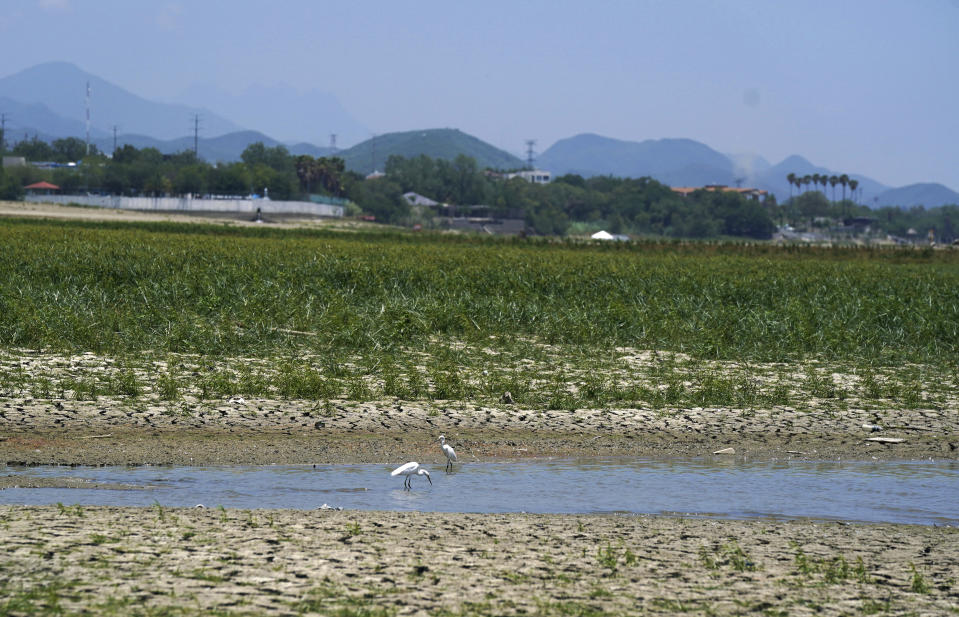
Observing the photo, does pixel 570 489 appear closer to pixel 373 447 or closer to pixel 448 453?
pixel 448 453

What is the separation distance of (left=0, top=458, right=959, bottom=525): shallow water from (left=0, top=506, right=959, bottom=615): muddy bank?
883mm

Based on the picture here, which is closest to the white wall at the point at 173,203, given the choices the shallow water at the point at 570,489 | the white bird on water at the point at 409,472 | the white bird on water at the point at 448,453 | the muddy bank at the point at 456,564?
the white bird on water at the point at 448,453

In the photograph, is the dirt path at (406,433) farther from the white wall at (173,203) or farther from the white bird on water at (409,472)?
the white wall at (173,203)

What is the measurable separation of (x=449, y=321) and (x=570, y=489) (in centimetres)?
1381

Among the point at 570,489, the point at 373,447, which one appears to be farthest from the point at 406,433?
the point at 570,489

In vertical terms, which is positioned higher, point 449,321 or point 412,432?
point 449,321

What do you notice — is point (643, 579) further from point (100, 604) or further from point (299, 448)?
point (299, 448)

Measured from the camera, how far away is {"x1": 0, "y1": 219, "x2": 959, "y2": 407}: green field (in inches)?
829

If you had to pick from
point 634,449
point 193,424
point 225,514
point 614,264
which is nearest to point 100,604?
point 225,514

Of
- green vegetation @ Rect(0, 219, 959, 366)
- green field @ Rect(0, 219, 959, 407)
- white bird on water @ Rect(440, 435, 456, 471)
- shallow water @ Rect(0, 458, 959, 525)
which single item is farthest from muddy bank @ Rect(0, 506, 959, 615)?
green vegetation @ Rect(0, 219, 959, 366)

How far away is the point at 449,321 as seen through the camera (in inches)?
1079

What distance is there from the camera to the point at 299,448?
1602 cm

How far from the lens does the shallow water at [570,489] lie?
41.8 ft

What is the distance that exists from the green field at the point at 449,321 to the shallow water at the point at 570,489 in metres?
4.11
